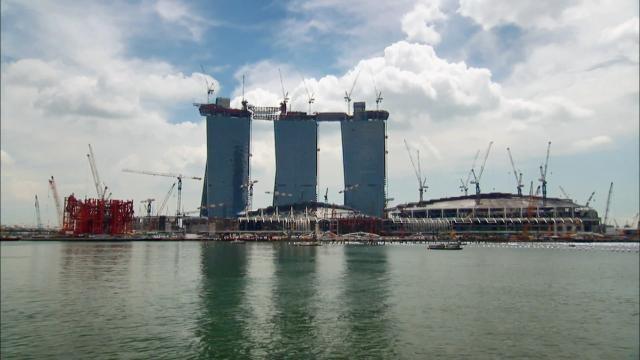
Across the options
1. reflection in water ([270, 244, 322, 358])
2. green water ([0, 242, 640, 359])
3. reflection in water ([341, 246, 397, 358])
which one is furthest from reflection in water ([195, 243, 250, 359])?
reflection in water ([341, 246, 397, 358])

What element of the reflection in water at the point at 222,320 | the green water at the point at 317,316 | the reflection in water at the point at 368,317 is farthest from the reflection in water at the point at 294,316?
the reflection in water at the point at 368,317

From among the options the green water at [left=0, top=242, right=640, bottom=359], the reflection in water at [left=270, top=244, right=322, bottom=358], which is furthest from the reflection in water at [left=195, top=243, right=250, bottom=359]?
the reflection in water at [left=270, top=244, right=322, bottom=358]

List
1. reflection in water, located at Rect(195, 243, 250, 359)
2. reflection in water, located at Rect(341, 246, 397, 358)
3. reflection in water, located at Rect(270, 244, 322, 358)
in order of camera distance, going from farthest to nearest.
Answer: reflection in water, located at Rect(341, 246, 397, 358) → reflection in water, located at Rect(270, 244, 322, 358) → reflection in water, located at Rect(195, 243, 250, 359)

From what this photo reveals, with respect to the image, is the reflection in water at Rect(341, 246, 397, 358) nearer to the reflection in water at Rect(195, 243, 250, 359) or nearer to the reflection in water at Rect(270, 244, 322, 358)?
the reflection in water at Rect(270, 244, 322, 358)

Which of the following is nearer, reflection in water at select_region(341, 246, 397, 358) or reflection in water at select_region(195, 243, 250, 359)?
reflection in water at select_region(195, 243, 250, 359)

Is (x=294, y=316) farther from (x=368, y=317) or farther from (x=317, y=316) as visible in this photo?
(x=368, y=317)

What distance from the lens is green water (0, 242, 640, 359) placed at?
40938 millimetres

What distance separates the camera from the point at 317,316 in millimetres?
53750

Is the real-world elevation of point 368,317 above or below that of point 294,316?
below

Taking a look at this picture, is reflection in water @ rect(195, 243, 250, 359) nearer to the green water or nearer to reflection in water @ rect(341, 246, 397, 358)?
the green water

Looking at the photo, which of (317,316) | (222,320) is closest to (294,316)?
(317,316)

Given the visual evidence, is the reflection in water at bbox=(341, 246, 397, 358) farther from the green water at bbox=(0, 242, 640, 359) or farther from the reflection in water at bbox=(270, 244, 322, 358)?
the reflection in water at bbox=(270, 244, 322, 358)

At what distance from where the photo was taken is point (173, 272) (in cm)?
9962

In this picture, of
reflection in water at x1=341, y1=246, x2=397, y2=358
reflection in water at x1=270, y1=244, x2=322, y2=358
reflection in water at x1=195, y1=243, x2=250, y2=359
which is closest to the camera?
reflection in water at x1=195, y1=243, x2=250, y2=359
